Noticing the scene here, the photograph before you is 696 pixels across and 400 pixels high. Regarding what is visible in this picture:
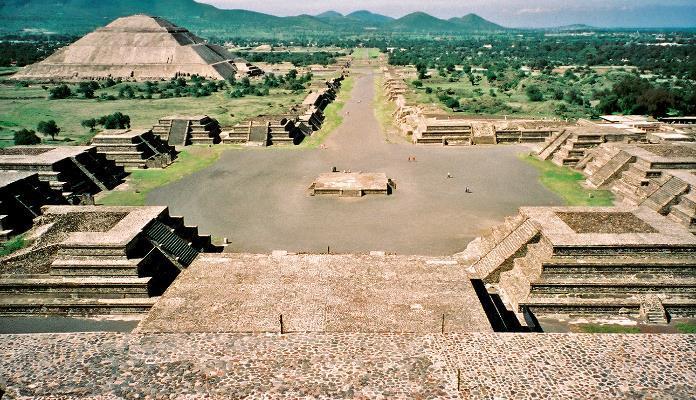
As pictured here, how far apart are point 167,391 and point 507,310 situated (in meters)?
12.4

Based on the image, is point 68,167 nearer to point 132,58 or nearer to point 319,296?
point 319,296

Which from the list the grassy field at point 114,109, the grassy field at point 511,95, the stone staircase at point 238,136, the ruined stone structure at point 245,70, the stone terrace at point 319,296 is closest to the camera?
the stone terrace at point 319,296

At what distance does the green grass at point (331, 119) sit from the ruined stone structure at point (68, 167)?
60.8 feet

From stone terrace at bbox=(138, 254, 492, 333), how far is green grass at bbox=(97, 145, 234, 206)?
53.5 feet

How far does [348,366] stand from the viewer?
452 inches

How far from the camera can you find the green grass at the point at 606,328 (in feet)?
52.9

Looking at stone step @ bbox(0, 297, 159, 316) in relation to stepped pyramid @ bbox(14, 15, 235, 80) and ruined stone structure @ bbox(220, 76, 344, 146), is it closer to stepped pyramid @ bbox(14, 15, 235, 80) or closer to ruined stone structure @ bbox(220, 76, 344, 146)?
ruined stone structure @ bbox(220, 76, 344, 146)

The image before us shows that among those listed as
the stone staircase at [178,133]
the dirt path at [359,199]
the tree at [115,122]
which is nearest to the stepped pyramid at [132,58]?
the tree at [115,122]

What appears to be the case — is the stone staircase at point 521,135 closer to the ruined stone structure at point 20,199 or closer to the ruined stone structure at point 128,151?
the ruined stone structure at point 128,151

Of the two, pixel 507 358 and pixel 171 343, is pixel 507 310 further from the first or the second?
pixel 171 343

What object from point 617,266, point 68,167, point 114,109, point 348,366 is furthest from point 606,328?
point 114,109

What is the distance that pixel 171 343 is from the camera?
40.8 feet

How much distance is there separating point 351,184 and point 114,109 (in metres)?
49.4

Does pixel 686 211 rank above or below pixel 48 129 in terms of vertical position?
above
